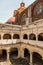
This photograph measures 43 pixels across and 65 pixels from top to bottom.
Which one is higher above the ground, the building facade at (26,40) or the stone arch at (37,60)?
the building facade at (26,40)

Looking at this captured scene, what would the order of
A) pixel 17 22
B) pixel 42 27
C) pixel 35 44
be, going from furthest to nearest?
pixel 17 22 < pixel 35 44 < pixel 42 27

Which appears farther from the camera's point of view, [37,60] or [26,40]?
[26,40]

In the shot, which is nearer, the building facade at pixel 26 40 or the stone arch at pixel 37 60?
the building facade at pixel 26 40

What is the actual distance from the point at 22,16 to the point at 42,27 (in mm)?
13198

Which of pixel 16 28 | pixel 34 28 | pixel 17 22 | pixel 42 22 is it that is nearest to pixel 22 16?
pixel 17 22

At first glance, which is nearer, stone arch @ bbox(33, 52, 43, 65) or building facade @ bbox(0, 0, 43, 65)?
building facade @ bbox(0, 0, 43, 65)

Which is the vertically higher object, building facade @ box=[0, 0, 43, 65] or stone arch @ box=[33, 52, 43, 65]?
building facade @ box=[0, 0, 43, 65]

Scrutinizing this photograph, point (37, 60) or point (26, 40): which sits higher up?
point (26, 40)

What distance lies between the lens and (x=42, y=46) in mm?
13664

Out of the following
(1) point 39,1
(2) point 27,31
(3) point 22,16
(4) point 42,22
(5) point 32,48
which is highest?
(1) point 39,1

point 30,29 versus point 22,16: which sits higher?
point 22,16

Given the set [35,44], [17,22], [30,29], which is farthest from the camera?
[17,22]

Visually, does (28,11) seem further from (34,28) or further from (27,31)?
(34,28)

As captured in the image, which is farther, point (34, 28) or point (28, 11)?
point (28, 11)
